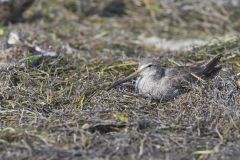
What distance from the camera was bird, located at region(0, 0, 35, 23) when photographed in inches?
400

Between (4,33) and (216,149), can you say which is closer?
(216,149)

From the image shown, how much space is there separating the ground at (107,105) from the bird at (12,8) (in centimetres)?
29

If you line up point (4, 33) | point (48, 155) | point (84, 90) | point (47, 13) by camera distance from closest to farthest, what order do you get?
point (48, 155) < point (84, 90) < point (4, 33) < point (47, 13)

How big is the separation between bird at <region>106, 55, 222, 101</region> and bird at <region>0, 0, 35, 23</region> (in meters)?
4.06

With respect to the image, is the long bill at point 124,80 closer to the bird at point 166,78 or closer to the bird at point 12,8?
the bird at point 166,78

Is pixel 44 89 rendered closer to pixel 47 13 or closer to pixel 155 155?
pixel 155 155

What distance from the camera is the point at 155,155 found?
16.2ft

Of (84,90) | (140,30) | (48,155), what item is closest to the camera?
(48,155)

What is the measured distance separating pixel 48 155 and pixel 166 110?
53.4 inches

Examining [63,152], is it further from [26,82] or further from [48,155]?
[26,82]

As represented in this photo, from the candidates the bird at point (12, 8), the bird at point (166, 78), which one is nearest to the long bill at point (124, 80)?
the bird at point (166, 78)

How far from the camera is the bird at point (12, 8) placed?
1016cm

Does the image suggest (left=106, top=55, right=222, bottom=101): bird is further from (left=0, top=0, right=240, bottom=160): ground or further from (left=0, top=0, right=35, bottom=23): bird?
(left=0, top=0, right=35, bottom=23): bird

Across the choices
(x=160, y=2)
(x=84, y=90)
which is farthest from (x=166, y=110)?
(x=160, y=2)
